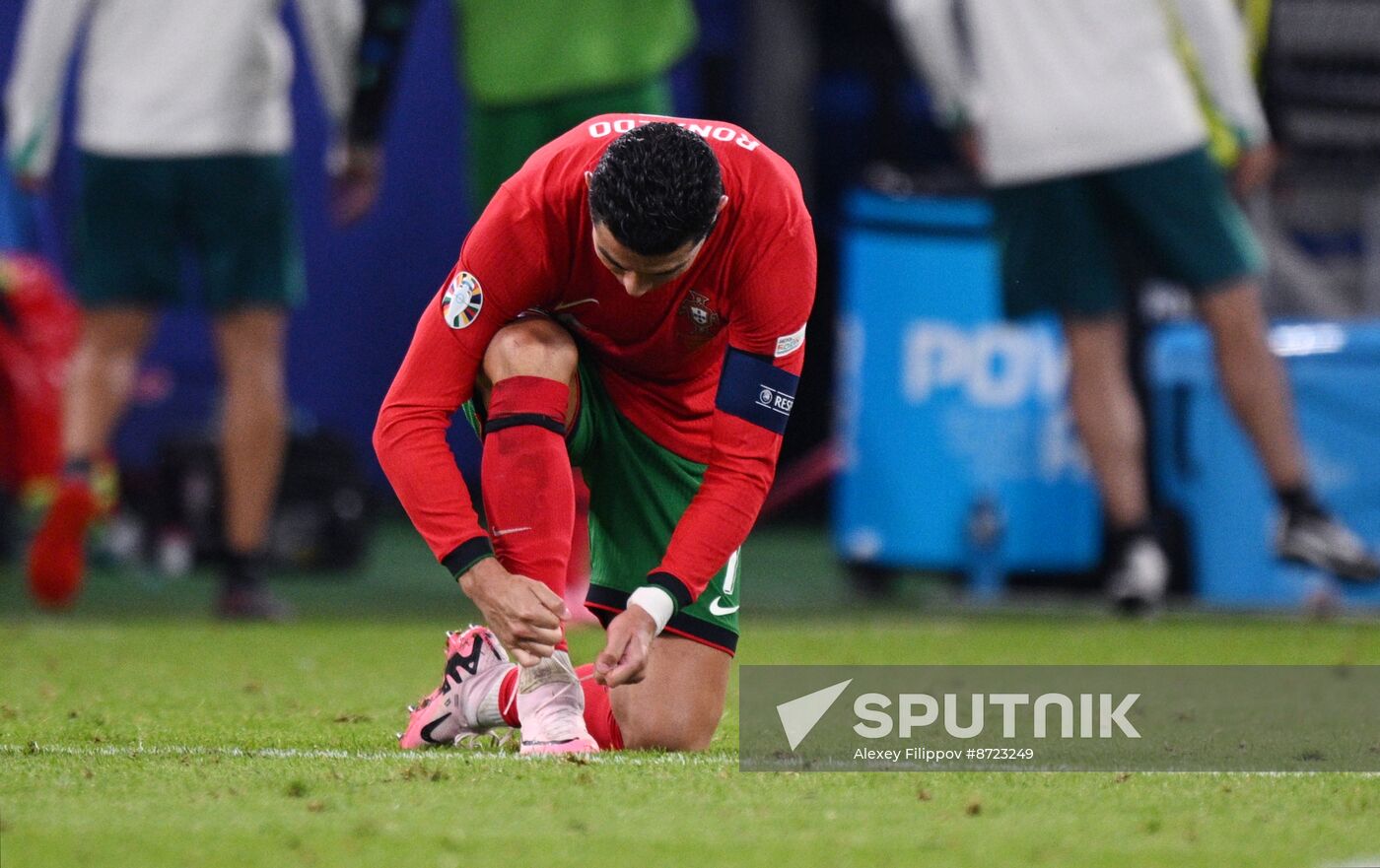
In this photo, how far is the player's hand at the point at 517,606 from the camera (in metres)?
2.99

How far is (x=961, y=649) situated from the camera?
5113 mm

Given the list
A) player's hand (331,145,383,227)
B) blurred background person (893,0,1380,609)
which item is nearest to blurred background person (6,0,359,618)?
player's hand (331,145,383,227)

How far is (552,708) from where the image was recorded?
127 inches

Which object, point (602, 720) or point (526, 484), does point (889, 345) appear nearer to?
point (602, 720)

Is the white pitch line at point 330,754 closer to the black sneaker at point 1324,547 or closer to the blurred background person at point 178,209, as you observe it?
the blurred background person at point 178,209

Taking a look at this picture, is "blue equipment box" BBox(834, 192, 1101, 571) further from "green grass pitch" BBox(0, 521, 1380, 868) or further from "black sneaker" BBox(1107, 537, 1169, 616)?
"green grass pitch" BBox(0, 521, 1380, 868)

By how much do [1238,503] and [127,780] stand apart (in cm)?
420

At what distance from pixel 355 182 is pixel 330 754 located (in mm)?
3089

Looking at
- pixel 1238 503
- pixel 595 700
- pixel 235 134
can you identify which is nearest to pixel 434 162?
pixel 235 134

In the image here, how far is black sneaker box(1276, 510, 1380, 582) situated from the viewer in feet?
18.2

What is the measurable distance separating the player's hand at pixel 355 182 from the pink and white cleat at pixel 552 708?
2.93m

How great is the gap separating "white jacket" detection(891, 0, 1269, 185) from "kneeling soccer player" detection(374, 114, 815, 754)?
283 cm

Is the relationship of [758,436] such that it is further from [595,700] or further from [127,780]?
[127,780]

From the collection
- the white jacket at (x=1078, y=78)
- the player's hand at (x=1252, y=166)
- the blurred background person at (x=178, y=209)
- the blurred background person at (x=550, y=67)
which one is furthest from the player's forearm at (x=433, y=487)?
the player's hand at (x=1252, y=166)
